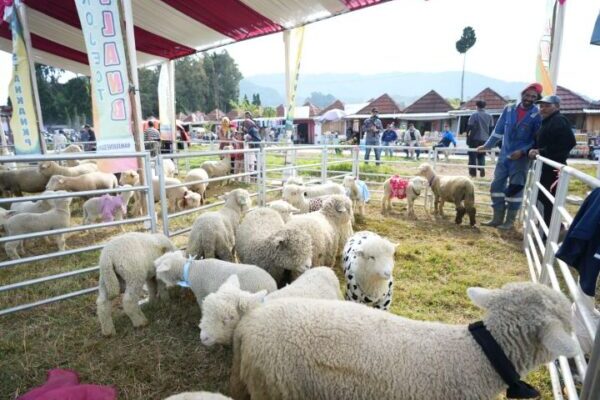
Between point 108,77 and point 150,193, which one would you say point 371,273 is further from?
point 108,77

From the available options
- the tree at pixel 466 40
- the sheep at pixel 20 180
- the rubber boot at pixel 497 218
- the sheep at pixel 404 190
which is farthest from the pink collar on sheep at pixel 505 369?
the tree at pixel 466 40

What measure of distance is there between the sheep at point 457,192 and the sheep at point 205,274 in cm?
474

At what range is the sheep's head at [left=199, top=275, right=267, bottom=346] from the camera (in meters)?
2.09

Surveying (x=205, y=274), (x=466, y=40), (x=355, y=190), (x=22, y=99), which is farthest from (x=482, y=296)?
(x=466, y=40)

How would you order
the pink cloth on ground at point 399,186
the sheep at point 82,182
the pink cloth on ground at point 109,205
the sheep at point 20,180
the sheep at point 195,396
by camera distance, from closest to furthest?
the sheep at point 195,396 → the pink cloth on ground at point 109,205 → the sheep at point 82,182 → the pink cloth on ground at point 399,186 → the sheep at point 20,180

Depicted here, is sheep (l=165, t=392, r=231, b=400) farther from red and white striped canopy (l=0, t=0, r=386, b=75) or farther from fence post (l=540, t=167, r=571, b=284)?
red and white striped canopy (l=0, t=0, r=386, b=75)

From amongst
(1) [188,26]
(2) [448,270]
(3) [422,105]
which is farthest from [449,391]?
(3) [422,105]

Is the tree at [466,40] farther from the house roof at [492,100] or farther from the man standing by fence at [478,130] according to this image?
the man standing by fence at [478,130]

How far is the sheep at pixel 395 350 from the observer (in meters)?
1.55

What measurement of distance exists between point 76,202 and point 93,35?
4.76 metres

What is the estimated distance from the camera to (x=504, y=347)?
157 centimetres

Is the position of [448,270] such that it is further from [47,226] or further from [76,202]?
[76,202]

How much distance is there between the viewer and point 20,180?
732 cm

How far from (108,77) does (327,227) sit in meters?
4.04
